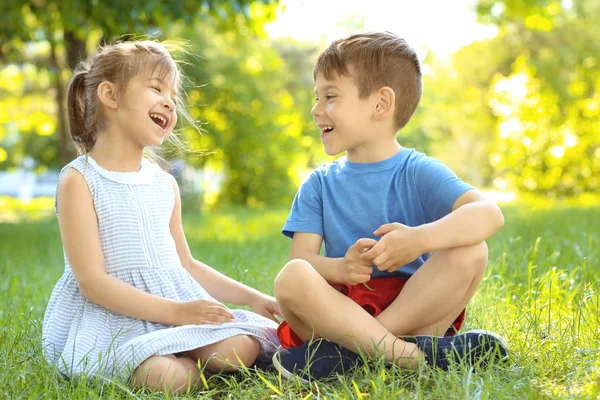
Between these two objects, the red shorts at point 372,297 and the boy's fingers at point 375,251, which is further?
the red shorts at point 372,297

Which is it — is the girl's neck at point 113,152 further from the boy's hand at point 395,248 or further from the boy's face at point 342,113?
the boy's hand at point 395,248

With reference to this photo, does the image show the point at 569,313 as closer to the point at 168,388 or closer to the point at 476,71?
the point at 168,388

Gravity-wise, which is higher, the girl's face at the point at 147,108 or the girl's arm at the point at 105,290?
the girl's face at the point at 147,108

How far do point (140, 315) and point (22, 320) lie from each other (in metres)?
1.06

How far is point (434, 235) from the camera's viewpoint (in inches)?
81.4

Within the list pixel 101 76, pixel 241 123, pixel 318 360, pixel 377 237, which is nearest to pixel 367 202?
pixel 377 237

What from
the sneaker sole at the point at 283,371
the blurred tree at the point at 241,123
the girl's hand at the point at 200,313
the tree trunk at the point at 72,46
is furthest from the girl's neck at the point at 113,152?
the blurred tree at the point at 241,123

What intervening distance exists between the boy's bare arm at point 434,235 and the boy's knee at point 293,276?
173mm

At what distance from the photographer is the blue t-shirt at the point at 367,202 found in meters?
2.36

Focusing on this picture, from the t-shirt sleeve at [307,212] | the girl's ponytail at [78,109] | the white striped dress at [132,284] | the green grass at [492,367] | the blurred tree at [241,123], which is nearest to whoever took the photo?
the green grass at [492,367]

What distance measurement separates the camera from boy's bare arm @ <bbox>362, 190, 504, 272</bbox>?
207 centimetres

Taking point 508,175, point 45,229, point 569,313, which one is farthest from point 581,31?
point 569,313

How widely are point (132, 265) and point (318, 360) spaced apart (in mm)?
756

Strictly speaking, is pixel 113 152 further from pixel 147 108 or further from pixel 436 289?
pixel 436 289
